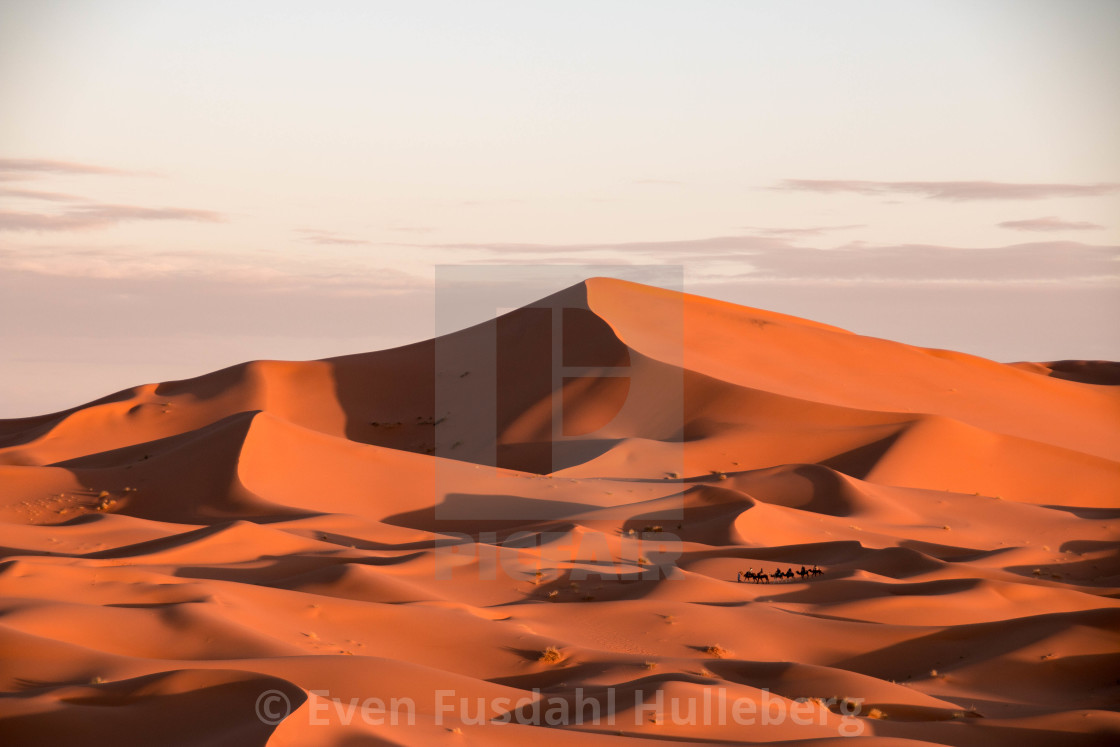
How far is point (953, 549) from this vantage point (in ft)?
54.2

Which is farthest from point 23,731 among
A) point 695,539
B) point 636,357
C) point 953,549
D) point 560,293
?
point 560,293

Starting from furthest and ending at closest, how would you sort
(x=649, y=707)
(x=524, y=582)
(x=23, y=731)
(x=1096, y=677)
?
(x=524, y=582) → (x=1096, y=677) → (x=649, y=707) → (x=23, y=731)

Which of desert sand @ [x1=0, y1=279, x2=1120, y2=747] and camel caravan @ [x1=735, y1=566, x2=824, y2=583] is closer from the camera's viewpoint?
desert sand @ [x1=0, y1=279, x2=1120, y2=747]

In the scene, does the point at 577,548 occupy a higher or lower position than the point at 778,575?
higher

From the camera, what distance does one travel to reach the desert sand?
7621 mm

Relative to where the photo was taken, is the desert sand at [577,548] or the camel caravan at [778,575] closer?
the desert sand at [577,548]

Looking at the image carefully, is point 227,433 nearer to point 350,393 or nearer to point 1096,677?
point 350,393

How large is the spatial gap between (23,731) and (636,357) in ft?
71.6

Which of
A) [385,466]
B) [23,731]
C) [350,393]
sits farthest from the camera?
[350,393]

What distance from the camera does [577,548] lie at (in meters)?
15.2

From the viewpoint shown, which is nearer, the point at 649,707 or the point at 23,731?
the point at 23,731

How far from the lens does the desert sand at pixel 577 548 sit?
762cm

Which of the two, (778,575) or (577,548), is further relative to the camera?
(577,548)

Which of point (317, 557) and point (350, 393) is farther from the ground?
point (350, 393)
